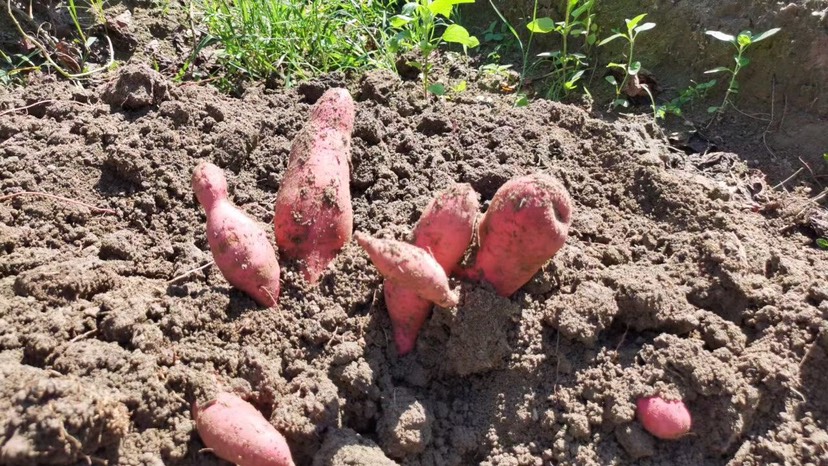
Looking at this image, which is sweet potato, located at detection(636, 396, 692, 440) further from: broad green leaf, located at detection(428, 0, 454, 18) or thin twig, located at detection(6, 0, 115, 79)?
thin twig, located at detection(6, 0, 115, 79)

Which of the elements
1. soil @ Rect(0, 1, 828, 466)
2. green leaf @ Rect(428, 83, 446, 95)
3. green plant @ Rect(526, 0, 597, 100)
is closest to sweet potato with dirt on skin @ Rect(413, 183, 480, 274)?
soil @ Rect(0, 1, 828, 466)

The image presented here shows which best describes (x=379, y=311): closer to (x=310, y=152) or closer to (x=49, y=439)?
(x=310, y=152)

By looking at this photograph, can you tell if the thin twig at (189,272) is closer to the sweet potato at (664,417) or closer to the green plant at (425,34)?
the green plant at (425,34)

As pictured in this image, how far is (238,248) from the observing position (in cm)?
182

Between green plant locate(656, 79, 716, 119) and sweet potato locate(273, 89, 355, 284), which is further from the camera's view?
green plant locate(656, 79, 716, 119)

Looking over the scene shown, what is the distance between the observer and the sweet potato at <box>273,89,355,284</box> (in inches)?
76.8

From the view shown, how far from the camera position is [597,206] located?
2.19 metres

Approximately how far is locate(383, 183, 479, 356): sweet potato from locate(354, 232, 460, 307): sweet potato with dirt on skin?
0.08 m

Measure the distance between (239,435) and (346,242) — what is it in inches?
26.6

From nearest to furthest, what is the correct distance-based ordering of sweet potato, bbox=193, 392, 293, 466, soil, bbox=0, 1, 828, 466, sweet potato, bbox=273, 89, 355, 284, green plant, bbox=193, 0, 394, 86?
sweet potato, bbox=193, 392, 293, 466 → soil, bbox=0, 1, 828, 466 → sweet potato, bbox=273, 89, 355, 284 → green plant, bbox=193, 0, 394, 86

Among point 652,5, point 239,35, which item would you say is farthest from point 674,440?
point 239,35

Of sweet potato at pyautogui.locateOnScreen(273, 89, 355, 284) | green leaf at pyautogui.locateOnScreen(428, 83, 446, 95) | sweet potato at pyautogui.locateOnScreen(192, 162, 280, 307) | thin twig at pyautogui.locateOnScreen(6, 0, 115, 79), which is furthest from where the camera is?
thin twig at pyautogui.locateOnScreen(6, 0, 115, 79)

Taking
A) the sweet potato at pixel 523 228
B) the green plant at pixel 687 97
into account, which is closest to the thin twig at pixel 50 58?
the sweet potato at pixel 523 228

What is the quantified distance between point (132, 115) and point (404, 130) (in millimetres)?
1009
